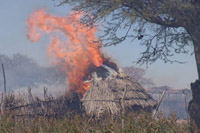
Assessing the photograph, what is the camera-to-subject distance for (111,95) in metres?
19.1

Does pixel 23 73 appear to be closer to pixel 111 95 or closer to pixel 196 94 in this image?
pixel 111 95

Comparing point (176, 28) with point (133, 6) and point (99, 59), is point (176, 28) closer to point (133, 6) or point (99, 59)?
point (133, 6)

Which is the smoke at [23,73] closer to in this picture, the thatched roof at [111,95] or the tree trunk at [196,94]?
the thatched roof at [111,95]

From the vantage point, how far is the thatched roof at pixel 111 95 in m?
18.9

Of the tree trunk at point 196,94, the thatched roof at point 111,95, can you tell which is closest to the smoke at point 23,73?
the thatched roof at point 111,95

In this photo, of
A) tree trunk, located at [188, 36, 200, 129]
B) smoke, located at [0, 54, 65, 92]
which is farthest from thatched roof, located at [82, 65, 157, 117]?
smoke, located at [0, 54, 65, 92]

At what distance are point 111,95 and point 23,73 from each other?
5525 centimetres

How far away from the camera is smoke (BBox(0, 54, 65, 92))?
66.8 metres

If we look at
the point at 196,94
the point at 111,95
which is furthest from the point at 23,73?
the point at 196,94

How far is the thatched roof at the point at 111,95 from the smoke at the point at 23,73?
43191 mm

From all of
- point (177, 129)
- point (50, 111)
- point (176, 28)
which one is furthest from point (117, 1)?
point (50, 111)

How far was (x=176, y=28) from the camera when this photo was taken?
16.5m

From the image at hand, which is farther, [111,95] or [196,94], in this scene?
[111,95]

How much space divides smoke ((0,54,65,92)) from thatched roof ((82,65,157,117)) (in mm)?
43191
